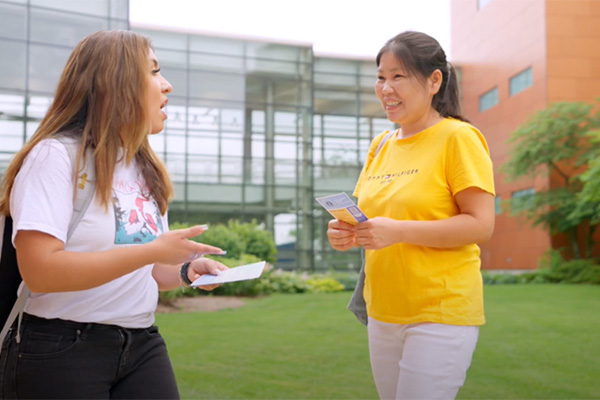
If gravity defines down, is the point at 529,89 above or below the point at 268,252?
above

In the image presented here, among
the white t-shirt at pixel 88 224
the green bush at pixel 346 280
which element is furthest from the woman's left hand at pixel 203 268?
the green bush at pixel 346 280

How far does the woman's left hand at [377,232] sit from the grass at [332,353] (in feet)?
14.5

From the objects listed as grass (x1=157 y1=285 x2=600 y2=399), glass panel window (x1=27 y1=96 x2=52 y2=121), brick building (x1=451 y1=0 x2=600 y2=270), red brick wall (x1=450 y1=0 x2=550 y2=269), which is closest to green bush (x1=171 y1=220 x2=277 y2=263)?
grass (x1=157 y1=285 x2=600 y2=399)

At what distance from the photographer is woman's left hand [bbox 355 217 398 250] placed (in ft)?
7.75

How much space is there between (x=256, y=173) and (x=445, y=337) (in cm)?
2301

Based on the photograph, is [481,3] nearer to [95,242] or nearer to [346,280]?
[346,280]

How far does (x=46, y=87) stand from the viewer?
735 centimetres

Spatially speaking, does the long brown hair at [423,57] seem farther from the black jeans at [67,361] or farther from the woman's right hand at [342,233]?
the black jeans at [67,361]

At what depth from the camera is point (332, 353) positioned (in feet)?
28.4

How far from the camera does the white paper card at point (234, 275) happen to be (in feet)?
6.77

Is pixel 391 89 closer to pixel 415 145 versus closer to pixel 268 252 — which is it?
pixel 415 145

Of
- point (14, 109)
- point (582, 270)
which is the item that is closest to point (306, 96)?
point (582, 270)

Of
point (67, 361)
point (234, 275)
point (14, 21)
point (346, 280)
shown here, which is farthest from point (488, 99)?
point (67, 361)

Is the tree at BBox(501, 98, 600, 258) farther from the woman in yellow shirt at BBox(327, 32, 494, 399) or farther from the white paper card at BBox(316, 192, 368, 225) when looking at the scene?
the white paper card at BBox(316, 192, 368, 225)
